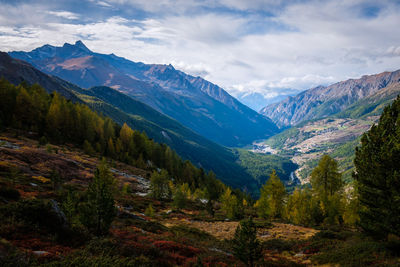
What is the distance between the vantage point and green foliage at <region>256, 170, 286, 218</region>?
1950 inches

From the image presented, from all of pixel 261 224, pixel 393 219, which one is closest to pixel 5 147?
pixel 261 224

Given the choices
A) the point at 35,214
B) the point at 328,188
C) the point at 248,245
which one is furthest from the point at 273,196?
the point at 35,214

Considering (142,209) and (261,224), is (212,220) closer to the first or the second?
(261,224)

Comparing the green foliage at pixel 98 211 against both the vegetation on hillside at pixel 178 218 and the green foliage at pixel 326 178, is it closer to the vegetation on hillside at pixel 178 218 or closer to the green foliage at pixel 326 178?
the vegetation on hillside at pixel 178 218

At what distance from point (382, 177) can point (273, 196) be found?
31.7m

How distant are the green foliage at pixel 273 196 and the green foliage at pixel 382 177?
992 inches

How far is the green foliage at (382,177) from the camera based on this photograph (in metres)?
19.9

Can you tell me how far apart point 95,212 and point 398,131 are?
30.0m

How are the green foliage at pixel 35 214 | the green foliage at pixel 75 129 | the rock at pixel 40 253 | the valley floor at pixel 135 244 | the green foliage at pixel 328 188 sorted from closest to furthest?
the rock at pixel 40 253 → the valley floor at pixel 135 244 → the green foliage at pixel 35 214 → the green foliage at pixel 328 188 → the green foliage at pixel 75 129

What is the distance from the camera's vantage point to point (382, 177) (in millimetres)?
21203

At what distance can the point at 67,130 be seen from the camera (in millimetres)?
90125

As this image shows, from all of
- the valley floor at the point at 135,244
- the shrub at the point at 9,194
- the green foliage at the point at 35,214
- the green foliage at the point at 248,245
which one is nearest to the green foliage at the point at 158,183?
the valley floor at the point at 135,244

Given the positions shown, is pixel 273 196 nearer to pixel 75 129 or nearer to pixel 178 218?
pixel 178 218

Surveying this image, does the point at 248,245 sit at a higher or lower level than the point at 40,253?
lower
